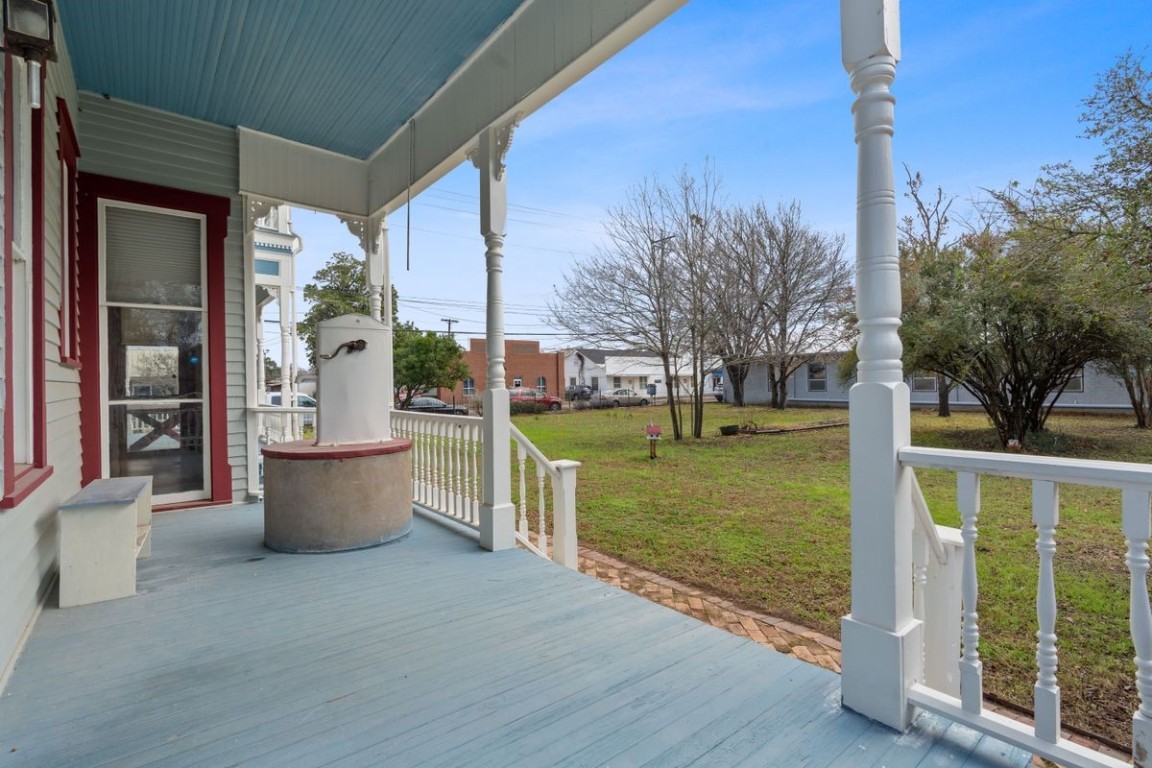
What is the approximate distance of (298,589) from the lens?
2912mm

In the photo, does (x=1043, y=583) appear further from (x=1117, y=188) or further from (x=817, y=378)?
(x=817, y=378)

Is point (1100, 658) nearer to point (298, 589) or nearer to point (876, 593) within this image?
point (876, 593)

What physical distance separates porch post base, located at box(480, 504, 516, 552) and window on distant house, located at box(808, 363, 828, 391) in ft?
70.6

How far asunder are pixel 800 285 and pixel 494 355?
12.5 meters

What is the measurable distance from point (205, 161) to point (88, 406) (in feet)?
7.49

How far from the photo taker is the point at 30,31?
1979 millimetres

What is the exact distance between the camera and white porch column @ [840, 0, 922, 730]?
1681 mm

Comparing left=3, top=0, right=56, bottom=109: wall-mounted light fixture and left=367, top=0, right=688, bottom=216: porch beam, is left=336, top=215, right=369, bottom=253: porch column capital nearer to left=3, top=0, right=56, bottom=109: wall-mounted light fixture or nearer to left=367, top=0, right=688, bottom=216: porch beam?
left=367, top=0, right=688, bottom=216: porch beam

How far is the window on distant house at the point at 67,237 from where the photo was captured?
3332 mm

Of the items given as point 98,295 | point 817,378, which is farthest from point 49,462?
point 817,378

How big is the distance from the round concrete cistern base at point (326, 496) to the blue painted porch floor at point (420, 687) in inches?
20.1

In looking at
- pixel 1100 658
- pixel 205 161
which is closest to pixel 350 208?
pixel 205 161

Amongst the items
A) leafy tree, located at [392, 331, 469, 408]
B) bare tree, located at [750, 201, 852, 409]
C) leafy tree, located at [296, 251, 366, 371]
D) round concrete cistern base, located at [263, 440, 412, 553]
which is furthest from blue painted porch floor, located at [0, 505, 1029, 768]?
leafy tree, located at [296, 251, 366, 371]

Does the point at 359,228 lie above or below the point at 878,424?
above
